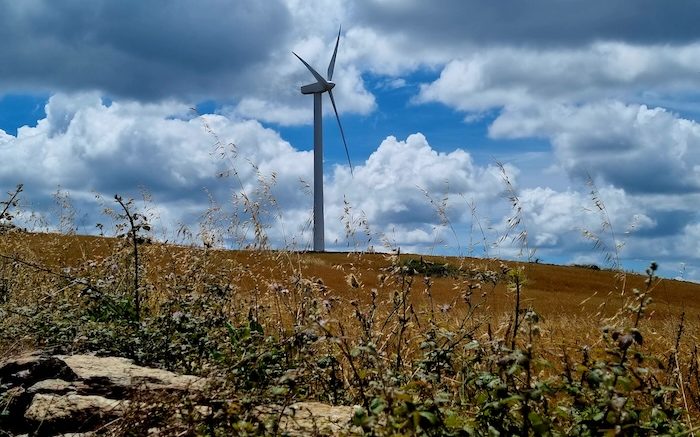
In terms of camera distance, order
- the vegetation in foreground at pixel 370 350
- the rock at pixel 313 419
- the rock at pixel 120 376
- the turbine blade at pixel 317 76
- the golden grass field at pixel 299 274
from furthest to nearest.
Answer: the turbine blade at pixel 317 76, the golden grass field at pixel 299 274, the rock at pixel 120 376, the rock at pixel 313 419, the vegetation in foreground at pixel 370 350

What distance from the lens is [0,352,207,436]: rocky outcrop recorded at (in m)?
4.43

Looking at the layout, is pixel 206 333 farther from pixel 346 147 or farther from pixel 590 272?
pixel 590 272

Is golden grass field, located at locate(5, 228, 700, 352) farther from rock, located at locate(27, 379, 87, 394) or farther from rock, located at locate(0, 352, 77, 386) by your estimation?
rock, located at locate(27, 379, 87, 394)

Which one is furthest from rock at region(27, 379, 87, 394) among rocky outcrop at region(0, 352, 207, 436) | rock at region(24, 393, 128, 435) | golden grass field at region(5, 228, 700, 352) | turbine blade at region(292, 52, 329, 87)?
turbine blade at region(292, 52, 329, 87)

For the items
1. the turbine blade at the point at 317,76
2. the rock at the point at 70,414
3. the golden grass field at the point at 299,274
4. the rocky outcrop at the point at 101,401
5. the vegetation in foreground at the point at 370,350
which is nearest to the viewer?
the vegetation in foreground at the point at 370,350

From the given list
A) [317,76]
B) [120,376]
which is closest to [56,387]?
[120,376]

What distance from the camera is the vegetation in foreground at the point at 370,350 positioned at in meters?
3.35

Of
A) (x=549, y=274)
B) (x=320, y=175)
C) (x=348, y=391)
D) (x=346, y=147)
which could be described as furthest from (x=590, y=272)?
(x=348, y=391)

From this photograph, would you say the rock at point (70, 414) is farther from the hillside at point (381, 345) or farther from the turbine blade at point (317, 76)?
the turbine blade at point (317, 76)

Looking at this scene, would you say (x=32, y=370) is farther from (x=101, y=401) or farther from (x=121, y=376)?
(x=101, y=401)

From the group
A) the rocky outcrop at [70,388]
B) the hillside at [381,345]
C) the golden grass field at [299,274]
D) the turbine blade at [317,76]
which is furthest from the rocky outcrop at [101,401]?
the turbine blade at [317,76]

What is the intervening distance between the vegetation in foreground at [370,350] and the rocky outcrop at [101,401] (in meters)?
0.05

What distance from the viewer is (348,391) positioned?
5.39m

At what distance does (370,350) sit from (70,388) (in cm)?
269
